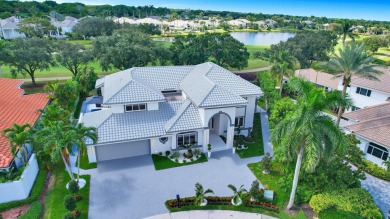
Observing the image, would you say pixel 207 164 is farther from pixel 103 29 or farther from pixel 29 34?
pixel 29 34

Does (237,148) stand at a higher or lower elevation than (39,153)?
lower

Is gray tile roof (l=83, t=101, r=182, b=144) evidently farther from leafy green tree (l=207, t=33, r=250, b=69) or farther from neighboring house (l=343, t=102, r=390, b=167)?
leafy green tree (l=207, t=33, r=250, b=69)

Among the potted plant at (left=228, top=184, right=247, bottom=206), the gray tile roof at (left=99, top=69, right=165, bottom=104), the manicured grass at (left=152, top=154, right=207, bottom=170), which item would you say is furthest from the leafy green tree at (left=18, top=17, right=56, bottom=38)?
the potted plant at (left=228, top=184, right=247, bottom=206)

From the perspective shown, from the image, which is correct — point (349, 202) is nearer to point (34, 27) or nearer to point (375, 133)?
point (375, 133)

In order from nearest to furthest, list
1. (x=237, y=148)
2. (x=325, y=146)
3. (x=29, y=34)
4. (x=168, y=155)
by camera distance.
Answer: (x=325, y=146) → (x=168, y=155) → (x=237, y=148) → (x=29, y=34)

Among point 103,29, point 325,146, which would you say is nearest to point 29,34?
point 103,29

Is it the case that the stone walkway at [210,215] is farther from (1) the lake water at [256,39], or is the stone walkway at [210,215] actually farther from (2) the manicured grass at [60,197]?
(1) the lake water at [256,39]
